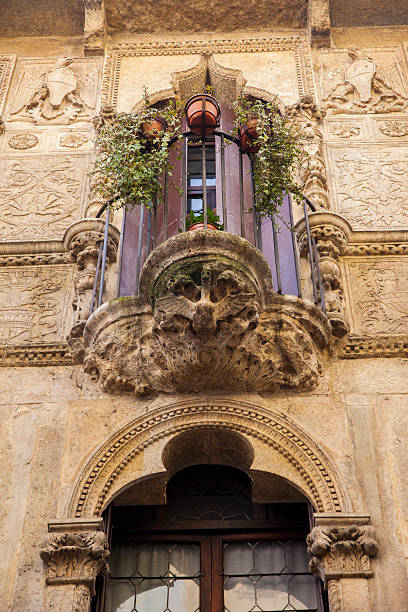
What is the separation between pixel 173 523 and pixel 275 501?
77 cm

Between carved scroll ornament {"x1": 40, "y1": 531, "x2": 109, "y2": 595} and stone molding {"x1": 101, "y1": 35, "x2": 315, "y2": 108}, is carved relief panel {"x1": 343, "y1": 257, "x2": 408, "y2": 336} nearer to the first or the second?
carved scroll ornament {"x1": 40, "y1": 531, "x2": 109, "y2": 595}

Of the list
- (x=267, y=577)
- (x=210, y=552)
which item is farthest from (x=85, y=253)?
(x=267, y=577)

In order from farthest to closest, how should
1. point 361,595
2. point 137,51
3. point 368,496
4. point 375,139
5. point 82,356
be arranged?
point 137,51, point 375,139, point 82,356, point 368,496, point 361,595

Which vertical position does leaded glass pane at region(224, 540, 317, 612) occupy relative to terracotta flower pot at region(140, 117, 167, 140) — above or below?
below

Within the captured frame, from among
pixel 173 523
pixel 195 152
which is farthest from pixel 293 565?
pixel 195 152

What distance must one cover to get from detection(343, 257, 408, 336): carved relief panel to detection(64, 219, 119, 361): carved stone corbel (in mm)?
2082

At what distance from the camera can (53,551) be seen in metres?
5.73

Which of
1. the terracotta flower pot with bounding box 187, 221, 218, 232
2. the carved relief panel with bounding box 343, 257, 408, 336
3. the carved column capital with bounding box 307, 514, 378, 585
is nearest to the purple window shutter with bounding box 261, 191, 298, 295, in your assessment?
the carved relief panel with bounding box 343, 257, 408, 336

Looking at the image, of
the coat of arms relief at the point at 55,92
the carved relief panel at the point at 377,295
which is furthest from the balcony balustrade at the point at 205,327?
the coat of arms relief at the point at 55,92

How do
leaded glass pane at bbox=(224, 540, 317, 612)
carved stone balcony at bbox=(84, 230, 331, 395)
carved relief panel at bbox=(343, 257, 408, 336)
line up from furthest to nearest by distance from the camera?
carved relief panel at bbox=(343, 257, 408, 336)
carved stone balcony at bbox=(84, 230, 331, 395)
leaded glass pane at bbox=(224, 540, 317, 612)

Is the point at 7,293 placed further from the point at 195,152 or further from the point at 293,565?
the point at 293,565

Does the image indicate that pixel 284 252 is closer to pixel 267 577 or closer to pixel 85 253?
pixel 85 253

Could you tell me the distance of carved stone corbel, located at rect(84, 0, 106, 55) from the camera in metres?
10.1

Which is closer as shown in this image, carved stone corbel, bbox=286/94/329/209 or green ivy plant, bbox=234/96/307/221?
green ivy plant, bbox=234/96/307/221
